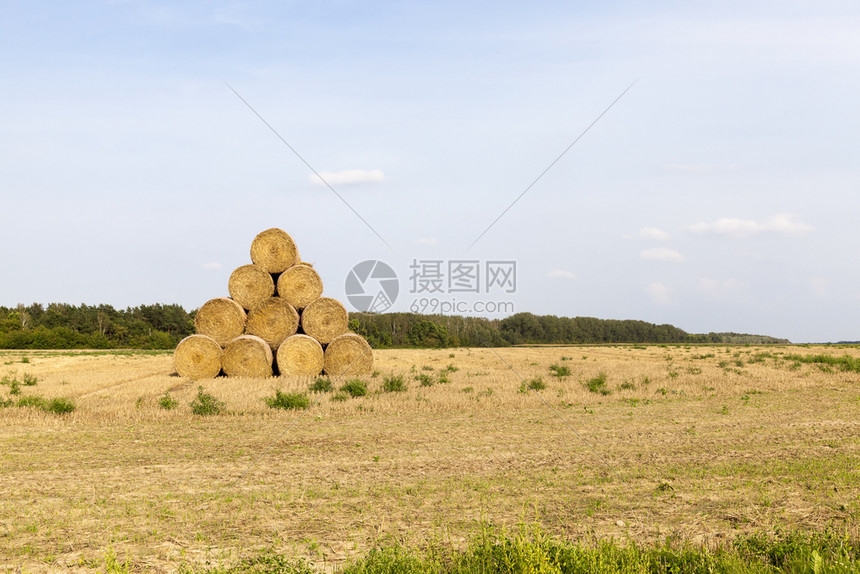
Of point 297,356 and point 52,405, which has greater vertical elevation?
point 297,356

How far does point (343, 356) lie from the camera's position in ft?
69.9

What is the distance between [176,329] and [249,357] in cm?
6301

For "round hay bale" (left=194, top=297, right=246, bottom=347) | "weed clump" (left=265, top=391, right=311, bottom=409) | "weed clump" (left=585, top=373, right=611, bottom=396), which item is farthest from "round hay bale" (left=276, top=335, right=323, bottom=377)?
"weed clump" (left=585, top=373, right=611, bottom=396)

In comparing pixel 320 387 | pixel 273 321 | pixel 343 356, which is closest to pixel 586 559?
pixel 320 387

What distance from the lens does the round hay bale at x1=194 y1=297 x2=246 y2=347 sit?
21.1 m

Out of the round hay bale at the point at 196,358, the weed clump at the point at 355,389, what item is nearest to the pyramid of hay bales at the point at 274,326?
the round hay bale at the point at 196,358

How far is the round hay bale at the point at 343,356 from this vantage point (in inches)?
838

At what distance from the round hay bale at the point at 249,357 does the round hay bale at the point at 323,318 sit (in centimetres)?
158

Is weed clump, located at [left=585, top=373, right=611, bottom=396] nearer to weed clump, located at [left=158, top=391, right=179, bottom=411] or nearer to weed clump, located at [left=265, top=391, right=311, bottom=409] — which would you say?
weed clump, located at [left=265, top=391, right=311, bottom=409]

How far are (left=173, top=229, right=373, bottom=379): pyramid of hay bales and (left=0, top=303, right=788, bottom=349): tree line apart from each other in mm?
14693

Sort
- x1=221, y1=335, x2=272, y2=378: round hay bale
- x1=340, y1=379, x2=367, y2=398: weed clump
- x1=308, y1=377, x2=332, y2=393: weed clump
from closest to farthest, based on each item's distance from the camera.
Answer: x1=340, y1=379, x2=367, y2=398: weed clump < x1=308, y1=377, x2=332, y2=393: weed clump < x1=221, y1=335, x2=272, y2=378: round hay bale

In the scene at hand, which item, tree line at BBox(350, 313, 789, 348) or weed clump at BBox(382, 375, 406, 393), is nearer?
weed clump at BBox(382, 375, 406, 393)

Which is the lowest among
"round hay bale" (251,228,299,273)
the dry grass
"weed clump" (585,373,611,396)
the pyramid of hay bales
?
the dry grass

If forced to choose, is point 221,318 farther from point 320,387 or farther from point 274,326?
point 320,387
